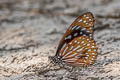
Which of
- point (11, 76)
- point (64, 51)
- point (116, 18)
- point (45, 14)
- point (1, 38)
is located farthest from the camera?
point (45, 14)

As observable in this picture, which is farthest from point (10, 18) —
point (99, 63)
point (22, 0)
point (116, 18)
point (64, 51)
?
point (99, 63)

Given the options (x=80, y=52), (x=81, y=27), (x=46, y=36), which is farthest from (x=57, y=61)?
(x=46, y=36)

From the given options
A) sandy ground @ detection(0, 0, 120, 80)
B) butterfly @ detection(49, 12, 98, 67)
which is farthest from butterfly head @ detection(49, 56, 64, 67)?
sandy ground @ detection(0, 0, 120, 80)

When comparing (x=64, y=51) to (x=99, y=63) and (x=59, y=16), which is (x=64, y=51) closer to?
(x=99, y=63)

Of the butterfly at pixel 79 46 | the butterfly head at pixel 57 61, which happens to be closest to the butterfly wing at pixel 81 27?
the butterfly at pixel 79 46

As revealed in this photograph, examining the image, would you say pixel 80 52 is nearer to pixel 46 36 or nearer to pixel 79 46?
pixel 79 46

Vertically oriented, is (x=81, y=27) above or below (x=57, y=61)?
above
